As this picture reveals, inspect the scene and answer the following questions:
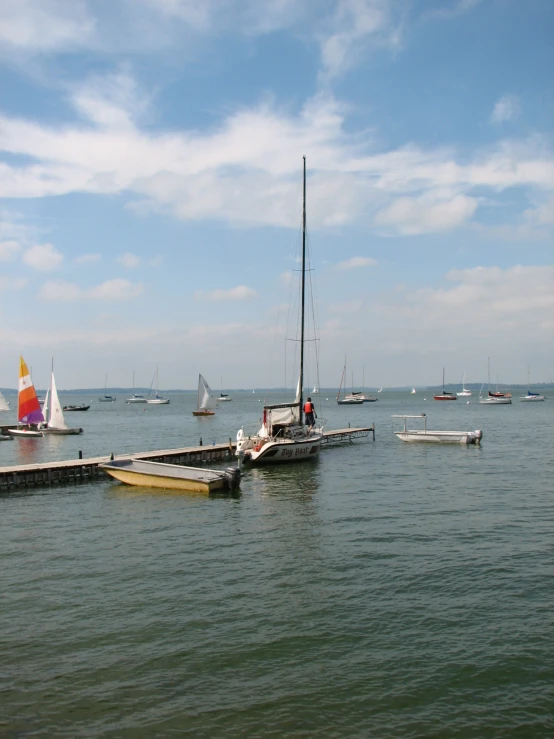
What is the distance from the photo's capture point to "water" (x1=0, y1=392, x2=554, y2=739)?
32.2 feet

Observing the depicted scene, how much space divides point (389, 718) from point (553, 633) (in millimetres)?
5013

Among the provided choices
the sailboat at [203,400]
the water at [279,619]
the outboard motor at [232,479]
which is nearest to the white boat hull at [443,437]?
the water at [279,619]

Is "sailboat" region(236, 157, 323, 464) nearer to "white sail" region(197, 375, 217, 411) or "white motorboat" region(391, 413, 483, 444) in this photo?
"white motorboat" region(391, 413, 483, 444)

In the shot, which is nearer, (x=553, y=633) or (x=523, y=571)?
(x=553, y=633)

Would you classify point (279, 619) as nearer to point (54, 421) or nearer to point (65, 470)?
point (65, 470)

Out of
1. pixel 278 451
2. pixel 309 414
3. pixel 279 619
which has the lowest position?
pixel 279 619

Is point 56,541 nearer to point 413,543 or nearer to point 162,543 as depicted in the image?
point 162,543

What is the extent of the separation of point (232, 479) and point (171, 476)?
3.42m

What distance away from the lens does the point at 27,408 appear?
2608 inches

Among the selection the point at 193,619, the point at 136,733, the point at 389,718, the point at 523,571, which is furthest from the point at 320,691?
the point at 523,571

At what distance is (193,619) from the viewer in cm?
1348

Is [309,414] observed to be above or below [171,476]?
above

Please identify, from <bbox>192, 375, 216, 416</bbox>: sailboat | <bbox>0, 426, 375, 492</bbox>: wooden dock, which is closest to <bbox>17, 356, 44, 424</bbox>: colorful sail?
<bbox>0, 426, 375, 492</bbox>: wooden dock

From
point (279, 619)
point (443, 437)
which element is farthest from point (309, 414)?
point (279, 619)
